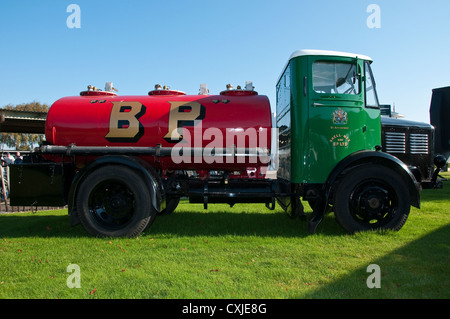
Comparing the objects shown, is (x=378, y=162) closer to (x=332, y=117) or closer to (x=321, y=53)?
(x=332, y=117)

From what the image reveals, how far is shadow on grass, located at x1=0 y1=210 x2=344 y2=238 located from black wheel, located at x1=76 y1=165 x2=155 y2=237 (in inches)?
13.4

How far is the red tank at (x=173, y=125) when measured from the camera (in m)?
5.57

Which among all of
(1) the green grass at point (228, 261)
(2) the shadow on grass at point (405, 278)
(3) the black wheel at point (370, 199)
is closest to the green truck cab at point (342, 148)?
(3) the black wheel at point (370, 199)

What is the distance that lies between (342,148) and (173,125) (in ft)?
9.74

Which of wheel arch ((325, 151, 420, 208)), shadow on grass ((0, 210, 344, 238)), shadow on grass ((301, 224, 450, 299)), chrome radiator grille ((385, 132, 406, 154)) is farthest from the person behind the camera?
chrome radiator grille ((385, 132, 406, 154))

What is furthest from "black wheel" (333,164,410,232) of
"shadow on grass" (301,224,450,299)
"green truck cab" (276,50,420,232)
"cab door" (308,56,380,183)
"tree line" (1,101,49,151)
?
"tree line" (1,101,49,151)

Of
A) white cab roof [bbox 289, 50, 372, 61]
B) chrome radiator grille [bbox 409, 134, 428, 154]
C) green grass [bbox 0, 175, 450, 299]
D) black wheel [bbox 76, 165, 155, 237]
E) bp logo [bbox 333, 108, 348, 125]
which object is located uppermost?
white cab roof [bbox 289, 50, 372, 61]

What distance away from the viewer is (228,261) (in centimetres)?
398

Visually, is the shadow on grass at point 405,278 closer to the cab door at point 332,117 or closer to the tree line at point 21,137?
the cab door at point 332,117

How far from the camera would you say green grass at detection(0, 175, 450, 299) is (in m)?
3.14
